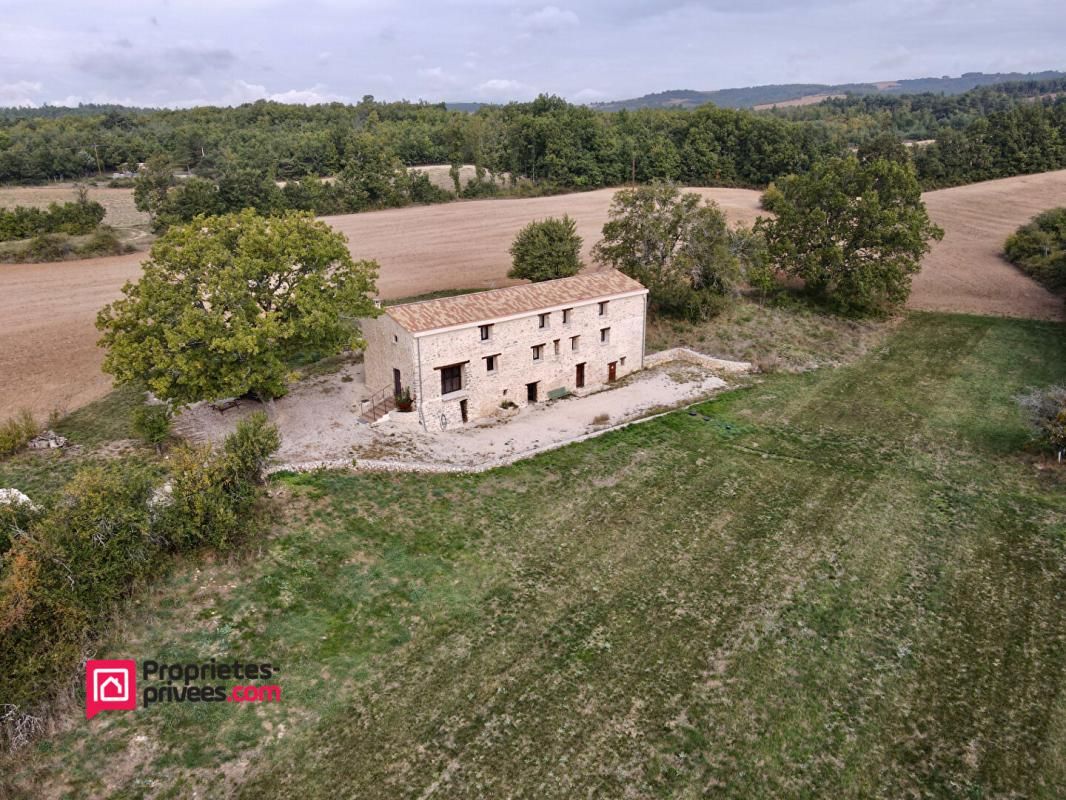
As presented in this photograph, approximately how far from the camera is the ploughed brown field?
4184 cm

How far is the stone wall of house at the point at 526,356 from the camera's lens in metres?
32.5

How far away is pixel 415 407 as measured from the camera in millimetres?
32375

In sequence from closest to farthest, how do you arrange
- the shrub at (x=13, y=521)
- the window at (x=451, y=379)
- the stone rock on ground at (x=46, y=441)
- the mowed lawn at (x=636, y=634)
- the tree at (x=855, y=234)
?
the mowed lawn at (x=636, y=634), the shrub at (x=13, y=521), the stone rock on ground at (x=46, y=441), the window at (x=451, y=379), the tree at (x=855, y=234)

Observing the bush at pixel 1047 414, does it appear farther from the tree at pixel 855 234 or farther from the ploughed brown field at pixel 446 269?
the ploughed brown field at pixel 446 269

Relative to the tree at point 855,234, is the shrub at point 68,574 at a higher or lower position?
lower

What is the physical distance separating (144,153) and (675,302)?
10413cm

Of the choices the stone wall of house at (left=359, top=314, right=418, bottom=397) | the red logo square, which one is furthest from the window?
the red logo square

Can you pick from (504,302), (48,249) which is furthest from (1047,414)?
(48,249)

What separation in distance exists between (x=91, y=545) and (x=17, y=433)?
14400mm

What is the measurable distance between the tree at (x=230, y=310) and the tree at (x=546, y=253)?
813 inches

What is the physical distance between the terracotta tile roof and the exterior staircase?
13.7 feet

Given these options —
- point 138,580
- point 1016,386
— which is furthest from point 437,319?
point 1016,386

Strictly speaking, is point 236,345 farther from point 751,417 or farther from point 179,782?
point 751,417

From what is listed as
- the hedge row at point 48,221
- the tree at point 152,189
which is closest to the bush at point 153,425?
the hedge row at point 48,221
